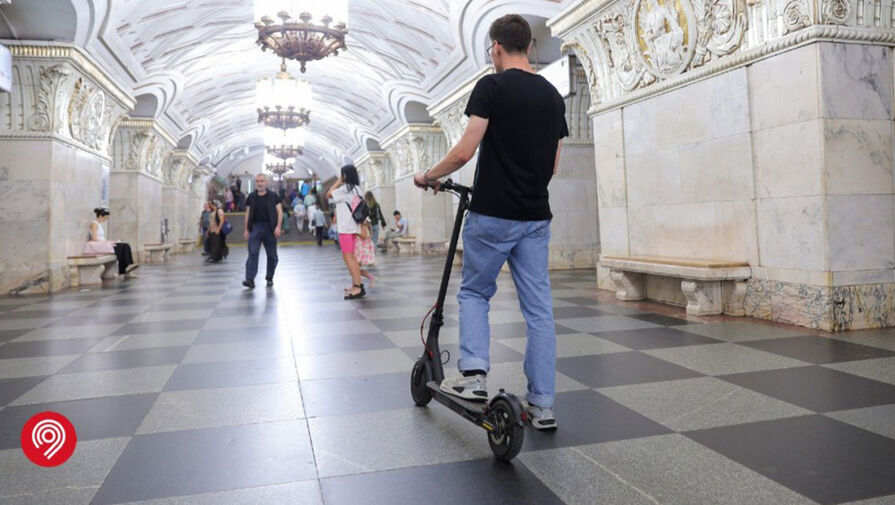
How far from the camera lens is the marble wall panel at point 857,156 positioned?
15.8 ft

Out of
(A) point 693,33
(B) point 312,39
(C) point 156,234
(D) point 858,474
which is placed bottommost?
(D) point 858,474

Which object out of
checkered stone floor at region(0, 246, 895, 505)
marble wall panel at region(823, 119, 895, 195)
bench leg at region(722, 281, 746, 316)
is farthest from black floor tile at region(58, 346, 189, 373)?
marble wall panel at region(823, 119, 895, 195)

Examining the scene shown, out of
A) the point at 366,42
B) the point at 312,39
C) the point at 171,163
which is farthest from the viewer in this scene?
the point at 171,163

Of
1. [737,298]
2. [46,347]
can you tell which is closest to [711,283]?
[737,298]

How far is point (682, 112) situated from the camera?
6348mm

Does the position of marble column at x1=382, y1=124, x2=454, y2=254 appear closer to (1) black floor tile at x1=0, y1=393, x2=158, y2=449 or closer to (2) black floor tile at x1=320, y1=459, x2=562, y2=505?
(1) black floor tile at x1=0, y1=393, x2=158, y2=449

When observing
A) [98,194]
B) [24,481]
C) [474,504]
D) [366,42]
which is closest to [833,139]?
[474,504]

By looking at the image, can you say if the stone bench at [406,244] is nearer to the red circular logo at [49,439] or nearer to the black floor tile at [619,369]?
the black floor tile at [619,369]

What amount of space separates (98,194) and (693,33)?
10.6 metres

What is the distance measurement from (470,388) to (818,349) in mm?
Answer: 2773

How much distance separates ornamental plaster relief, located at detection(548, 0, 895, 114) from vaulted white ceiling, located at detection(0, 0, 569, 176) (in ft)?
5.25

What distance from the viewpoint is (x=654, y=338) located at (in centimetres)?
452

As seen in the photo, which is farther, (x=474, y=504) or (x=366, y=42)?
(x=366, y=42)

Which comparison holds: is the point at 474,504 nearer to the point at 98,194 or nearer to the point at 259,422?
the point at 259,422
